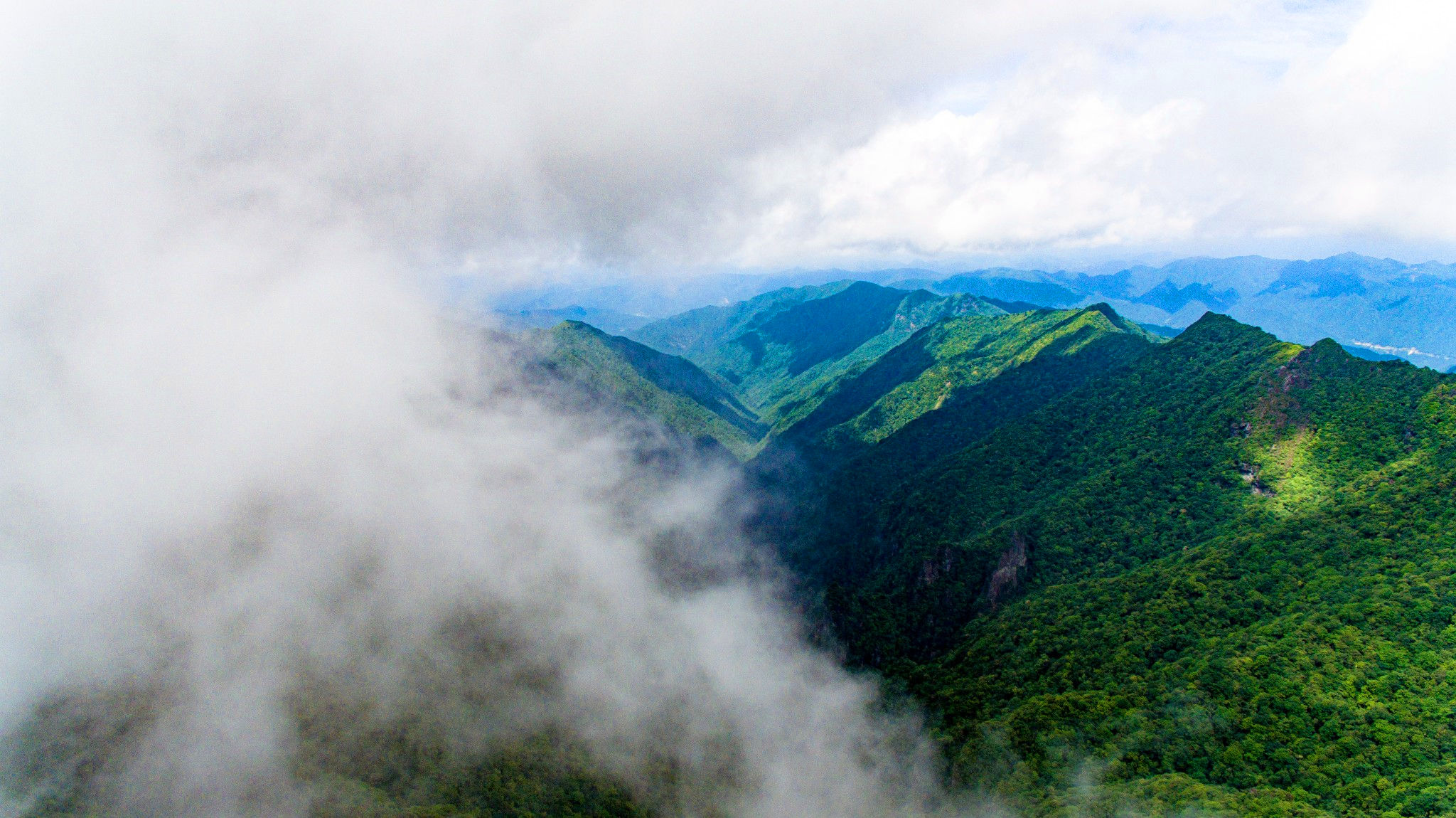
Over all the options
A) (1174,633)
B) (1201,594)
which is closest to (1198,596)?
(1201,594)

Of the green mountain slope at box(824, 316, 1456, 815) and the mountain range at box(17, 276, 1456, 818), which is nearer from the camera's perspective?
the green mountain slope at box(824, 316, 1456, 815)

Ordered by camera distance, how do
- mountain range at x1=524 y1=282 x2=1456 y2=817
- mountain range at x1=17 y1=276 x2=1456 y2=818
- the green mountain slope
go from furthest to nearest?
1. mountain range at x1=17 y1=276 x2=1456 y2=818
2. the green mountain slope
3. mountain range at x1=524 y1=282 x2=1456 y2=817

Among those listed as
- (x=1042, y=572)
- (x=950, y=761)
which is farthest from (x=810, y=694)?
(x=1042, y=572)

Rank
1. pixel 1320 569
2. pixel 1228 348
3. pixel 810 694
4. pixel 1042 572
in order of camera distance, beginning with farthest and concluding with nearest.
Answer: pixel 1228 348 < pixel 810 694 < pixel 1042 572 < pixel 1320 569

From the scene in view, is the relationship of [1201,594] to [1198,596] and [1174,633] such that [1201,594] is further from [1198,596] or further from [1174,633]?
[1174,633]

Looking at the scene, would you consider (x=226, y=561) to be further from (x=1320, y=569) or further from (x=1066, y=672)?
(x=1320, y=569)

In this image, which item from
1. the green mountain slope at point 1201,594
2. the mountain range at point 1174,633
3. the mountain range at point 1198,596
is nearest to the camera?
the mountain range at point 1198,596

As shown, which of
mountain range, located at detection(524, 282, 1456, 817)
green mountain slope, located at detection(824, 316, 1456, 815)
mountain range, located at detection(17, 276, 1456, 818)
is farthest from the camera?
mountain range, located at detection(17, 276, 1456, 818)

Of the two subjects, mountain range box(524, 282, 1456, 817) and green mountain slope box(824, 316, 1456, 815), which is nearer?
mountain range box(524, 282, 1456, 817)
